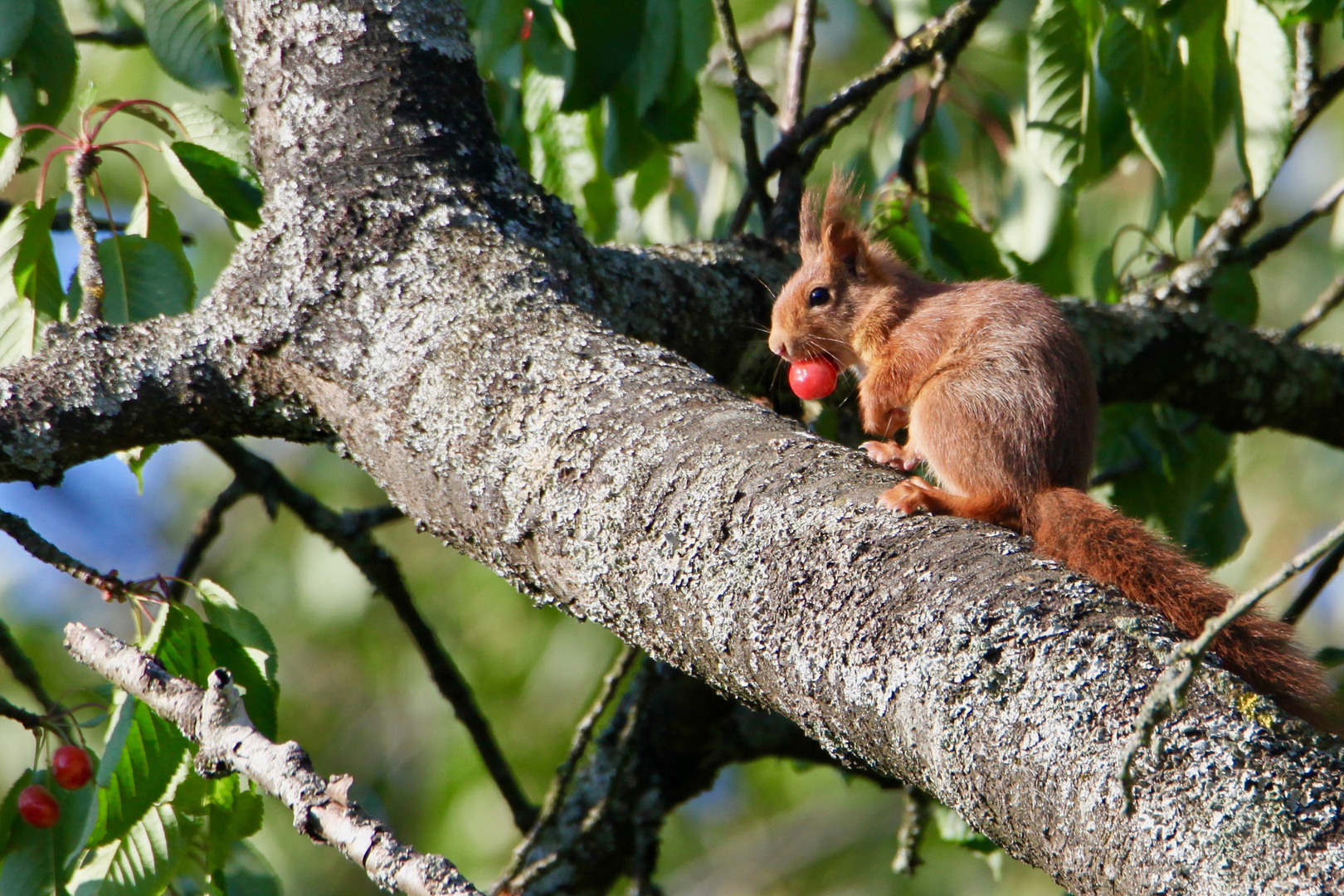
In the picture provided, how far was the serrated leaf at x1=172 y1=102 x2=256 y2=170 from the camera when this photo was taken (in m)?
2.18

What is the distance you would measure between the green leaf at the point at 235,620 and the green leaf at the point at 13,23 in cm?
101

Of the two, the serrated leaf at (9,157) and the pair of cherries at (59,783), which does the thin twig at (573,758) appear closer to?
the pair of cherries at (59,783)

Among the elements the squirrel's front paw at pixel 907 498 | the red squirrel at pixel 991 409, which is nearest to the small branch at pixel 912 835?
the red squirrel at pixel 991 409

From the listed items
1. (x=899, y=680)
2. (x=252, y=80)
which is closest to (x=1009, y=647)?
(x=899, y=680)

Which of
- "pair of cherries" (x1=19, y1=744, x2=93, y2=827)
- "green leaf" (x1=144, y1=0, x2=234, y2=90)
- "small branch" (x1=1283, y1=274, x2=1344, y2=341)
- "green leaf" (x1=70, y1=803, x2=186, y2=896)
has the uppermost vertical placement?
"green leaf" (x1=144, y1=0, x2=234, y2=90)

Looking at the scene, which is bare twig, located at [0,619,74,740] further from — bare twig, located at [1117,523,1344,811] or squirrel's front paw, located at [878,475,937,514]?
bare twig, located at [1117,523,1344,811]

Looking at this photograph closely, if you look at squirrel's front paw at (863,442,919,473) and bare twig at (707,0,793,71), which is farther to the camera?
bare twig at (707,0,793,71)

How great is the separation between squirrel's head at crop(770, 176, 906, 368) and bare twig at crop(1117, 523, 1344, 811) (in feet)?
5.00

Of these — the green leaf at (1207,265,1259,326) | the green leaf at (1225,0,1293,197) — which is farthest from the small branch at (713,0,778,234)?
the green leaf at (1207,265,1259,326)

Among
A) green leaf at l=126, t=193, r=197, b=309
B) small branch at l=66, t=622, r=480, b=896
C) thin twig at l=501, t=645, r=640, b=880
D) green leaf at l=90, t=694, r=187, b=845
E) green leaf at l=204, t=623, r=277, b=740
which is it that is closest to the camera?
small branch at l=66, t=622, r=480, b=896

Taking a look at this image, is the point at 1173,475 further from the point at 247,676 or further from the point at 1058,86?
the point at 247,676

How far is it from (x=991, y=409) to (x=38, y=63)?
6.14ft

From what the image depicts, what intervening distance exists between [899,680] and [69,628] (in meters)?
1.04

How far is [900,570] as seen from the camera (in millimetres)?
1108
